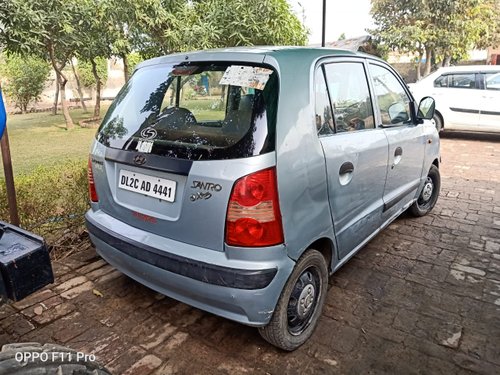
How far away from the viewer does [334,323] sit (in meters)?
2.46

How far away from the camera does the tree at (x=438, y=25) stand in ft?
48.5

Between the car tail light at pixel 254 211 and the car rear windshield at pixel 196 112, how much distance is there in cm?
14

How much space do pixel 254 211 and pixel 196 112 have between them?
85cm

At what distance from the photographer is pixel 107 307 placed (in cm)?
258

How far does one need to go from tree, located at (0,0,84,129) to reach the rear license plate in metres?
4.56

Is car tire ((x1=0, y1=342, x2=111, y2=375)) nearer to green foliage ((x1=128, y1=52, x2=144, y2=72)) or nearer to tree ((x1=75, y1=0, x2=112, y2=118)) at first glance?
green foliage ((x1=128, y1=52, x2=144, y2=72))

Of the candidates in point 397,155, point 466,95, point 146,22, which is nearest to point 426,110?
point 397,155

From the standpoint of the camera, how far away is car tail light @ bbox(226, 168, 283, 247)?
176 centimetres

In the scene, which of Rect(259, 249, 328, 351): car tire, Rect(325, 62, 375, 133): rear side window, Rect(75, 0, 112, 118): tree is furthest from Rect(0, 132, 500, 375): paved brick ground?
Rect(75, 0, 112, 118): tree

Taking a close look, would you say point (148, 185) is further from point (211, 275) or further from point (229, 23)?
point (229, 23)

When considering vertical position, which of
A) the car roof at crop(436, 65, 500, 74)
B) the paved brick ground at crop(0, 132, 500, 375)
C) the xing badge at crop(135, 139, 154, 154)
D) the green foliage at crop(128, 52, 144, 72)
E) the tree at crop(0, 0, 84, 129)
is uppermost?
the tree at crop(0, 0, 84, 129)

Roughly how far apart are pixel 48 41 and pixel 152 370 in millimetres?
7617

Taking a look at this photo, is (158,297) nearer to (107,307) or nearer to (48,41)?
(107,307)

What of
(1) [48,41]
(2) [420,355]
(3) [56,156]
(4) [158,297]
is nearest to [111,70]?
(1) [48,41]
